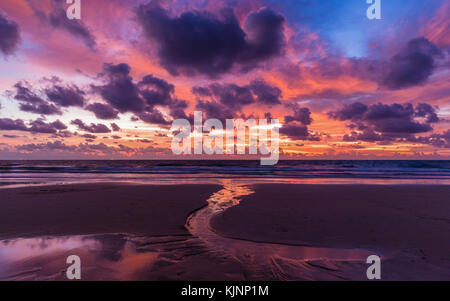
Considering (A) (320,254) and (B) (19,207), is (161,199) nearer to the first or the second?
(B) (19,207)

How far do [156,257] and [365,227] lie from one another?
19.3 ft

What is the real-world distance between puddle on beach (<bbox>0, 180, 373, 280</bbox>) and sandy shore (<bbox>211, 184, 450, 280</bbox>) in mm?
584

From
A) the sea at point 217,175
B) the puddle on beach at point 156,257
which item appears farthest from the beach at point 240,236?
the sea at point 217,175

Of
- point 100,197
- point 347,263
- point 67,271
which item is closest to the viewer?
point 67,271

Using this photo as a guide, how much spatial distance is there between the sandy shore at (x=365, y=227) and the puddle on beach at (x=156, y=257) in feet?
1.92

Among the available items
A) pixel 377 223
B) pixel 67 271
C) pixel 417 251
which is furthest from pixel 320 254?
pixel 67 271

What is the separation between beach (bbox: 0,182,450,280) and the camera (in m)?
4.21

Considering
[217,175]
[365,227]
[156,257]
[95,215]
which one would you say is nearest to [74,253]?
[156,257]

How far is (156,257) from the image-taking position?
4730mm

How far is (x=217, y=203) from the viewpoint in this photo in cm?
1047

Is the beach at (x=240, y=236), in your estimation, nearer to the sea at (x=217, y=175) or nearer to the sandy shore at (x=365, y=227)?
the sandy shore at (x=365, y=227)

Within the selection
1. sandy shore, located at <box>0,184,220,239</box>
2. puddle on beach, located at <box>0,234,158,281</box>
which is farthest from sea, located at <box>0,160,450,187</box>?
puddle on beach, located at <box>0,234,158,281</box>

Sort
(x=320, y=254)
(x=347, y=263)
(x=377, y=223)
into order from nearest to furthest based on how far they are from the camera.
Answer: (x=347, y=263)
(x=320, y=254)
(x=377, y=223)
